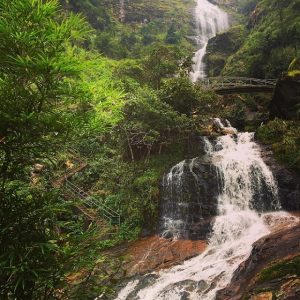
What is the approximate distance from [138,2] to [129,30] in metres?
14.4

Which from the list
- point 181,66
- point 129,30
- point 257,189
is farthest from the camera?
point 129,30

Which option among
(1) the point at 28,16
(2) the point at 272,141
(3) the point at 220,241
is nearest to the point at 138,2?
(2) the point at 272,141

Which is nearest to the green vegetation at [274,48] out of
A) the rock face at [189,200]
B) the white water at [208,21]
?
the rock face at [189,200]

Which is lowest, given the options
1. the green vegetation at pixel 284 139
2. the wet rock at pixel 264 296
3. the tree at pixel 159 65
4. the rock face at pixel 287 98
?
the wet rock at pixel 264 296

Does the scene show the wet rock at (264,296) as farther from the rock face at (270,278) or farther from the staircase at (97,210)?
the staircase at (97,210)

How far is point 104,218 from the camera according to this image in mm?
17828

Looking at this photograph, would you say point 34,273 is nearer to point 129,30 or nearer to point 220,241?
point 220,241

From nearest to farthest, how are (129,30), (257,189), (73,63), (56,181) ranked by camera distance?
(73,63) < (257,189) < (56,181) < (129,30)

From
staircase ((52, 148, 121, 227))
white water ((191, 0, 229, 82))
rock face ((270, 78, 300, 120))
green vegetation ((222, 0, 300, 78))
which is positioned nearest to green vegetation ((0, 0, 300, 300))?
staircase ((52, 148, 121, 227))

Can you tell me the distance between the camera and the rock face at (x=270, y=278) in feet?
25.4

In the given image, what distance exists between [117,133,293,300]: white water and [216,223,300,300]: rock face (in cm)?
53

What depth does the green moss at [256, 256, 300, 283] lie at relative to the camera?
8312 millimetres

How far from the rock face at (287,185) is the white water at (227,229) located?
321 mm

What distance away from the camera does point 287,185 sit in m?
17.2
